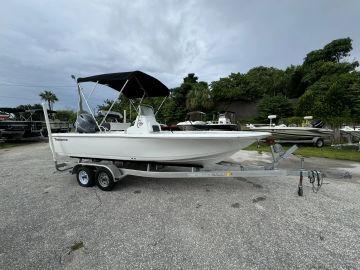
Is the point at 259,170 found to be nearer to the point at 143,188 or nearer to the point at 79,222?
the point at 143,188

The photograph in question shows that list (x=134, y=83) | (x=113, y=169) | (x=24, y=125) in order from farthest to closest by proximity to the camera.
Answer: (x=24, y=125)
(x=134, y=83)
(x=113, y=169)

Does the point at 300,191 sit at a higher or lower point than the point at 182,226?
higher

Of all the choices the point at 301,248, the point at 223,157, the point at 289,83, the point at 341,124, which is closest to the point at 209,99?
the point at 289,83

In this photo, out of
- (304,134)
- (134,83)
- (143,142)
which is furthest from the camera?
(304,134)

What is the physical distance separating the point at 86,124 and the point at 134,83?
4.87 feet

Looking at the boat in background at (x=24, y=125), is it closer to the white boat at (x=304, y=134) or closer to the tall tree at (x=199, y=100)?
the white boat at (x=304, y=134)

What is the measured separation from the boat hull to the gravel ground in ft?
2.31

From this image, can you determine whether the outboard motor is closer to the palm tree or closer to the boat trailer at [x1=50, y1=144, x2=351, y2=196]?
the boat trailer at [x1=50, y1=144, x2=351, y2=196]

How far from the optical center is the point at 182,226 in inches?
117

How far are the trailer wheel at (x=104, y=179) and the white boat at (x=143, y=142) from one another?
0.31 m

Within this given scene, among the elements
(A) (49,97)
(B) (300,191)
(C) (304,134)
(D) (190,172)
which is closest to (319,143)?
(C) (304,134)

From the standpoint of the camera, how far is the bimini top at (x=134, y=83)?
4492mm

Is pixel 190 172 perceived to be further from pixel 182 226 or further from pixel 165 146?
pixel 182 226

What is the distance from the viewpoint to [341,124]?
1227 centimetres
